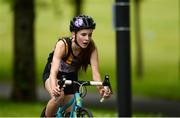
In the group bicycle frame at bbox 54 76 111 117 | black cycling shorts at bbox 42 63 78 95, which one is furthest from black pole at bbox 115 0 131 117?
black cycling shorts at bbox 42 63 78 95

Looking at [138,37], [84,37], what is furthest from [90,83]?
[138,37]

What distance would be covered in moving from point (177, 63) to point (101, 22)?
14.2 m

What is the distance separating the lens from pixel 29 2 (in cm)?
2036

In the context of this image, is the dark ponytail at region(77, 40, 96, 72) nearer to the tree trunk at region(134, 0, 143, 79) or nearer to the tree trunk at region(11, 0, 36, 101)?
the tree trunk at region(11, 0, 36, 101)

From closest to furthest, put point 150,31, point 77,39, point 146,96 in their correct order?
point 77,39 → point 146,96 → point 150,31

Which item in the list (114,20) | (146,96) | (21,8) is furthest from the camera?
(146,96)

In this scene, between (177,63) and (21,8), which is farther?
(177,63)

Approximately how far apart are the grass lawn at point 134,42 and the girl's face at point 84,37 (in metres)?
25.8

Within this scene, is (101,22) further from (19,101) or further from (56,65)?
(56,65)

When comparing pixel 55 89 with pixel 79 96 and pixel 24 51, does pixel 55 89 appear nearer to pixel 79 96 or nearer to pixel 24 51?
pixel 79 96

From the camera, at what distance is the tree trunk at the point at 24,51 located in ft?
64.3

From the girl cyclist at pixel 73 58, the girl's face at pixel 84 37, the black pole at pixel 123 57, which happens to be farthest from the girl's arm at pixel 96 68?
the black pole at pixel 123 57

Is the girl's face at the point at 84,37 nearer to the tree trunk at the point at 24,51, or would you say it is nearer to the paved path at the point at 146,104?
the tree trunk at the point at 24,51

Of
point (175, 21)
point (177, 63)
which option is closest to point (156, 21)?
point (175, 21)
